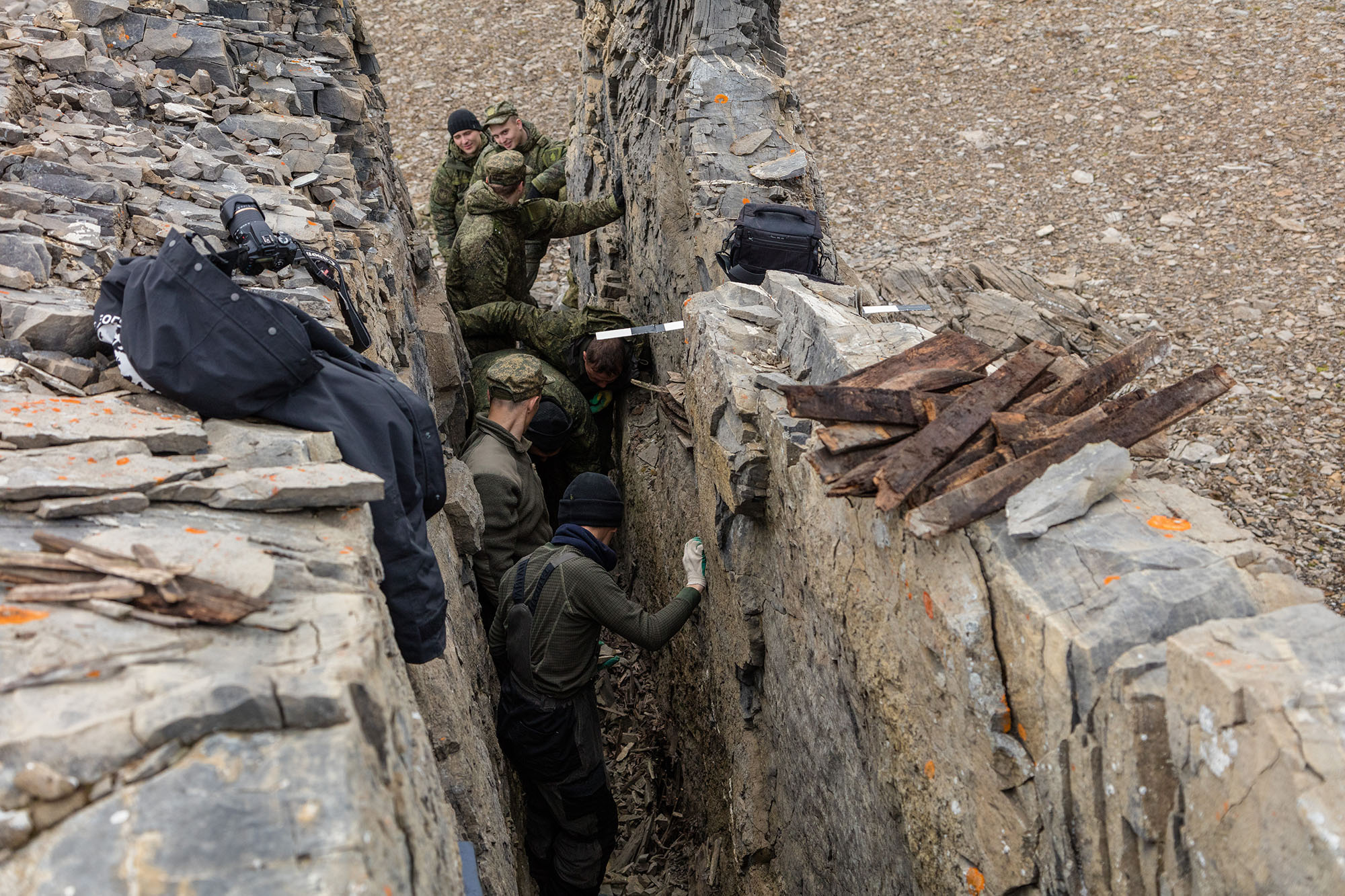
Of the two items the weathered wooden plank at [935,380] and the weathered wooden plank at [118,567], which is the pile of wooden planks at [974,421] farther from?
the weathered wooden plank at [118,567]

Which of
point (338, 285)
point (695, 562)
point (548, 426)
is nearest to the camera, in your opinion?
point (338, 285)

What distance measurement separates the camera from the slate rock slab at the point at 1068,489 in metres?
3.03

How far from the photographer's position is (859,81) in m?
15.3

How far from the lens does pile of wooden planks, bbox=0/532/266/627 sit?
222 cm

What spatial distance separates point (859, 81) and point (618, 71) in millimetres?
6507

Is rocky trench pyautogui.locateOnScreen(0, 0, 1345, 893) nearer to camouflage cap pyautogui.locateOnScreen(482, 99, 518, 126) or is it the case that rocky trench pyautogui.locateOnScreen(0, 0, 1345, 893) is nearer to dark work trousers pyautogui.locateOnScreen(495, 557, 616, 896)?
dark work trousers pyautogui.locateOnScreen(495, 557, 616, 896)

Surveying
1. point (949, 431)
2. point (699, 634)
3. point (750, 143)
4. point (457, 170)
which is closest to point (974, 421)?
point (949, 431)

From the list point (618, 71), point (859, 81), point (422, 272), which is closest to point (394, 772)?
point (422, 272)

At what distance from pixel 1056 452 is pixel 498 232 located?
744cm

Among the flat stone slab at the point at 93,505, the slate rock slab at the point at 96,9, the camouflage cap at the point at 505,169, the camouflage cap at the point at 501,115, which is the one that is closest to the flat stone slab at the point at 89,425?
the flat stone slab at the point at 93,505

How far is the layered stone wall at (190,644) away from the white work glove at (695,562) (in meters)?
1.50

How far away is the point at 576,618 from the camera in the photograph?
5809mm

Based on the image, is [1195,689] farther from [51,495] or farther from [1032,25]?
[1032,25]

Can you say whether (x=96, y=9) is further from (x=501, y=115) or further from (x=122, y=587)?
(x=122, y=587)
